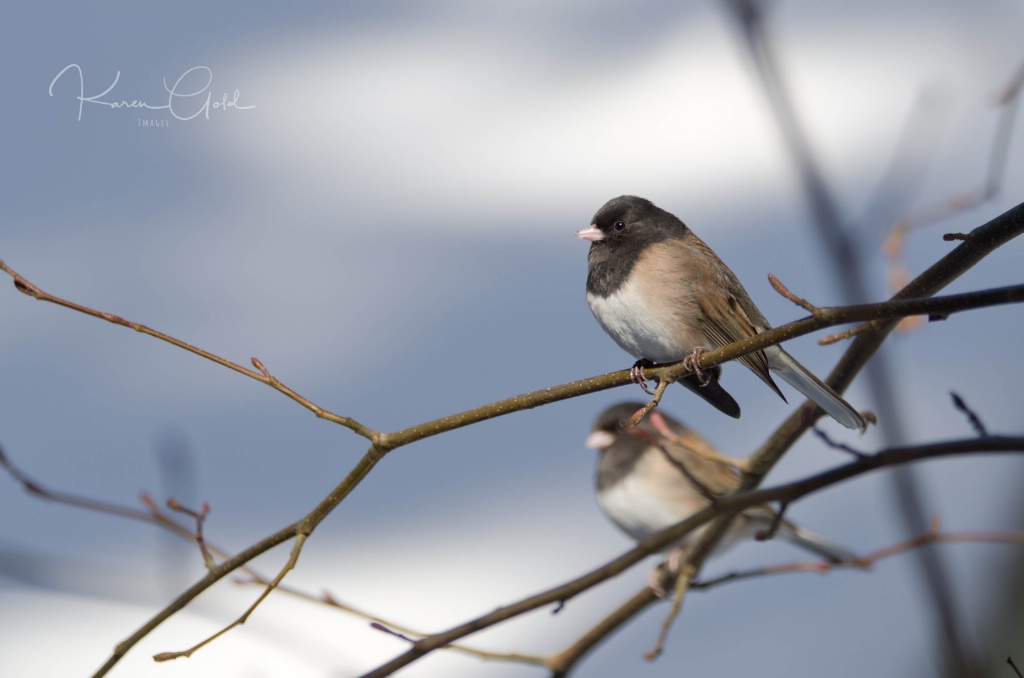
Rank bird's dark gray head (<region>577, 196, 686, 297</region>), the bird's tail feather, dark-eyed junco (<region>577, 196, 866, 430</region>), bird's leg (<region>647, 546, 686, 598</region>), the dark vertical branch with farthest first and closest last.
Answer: bird's leg (<region>647, 546, 686, 598</region>) < bird's dark gray head (<region>577, 196, 686, 297</region>) < dark-eyed junco (<region>577, 196, 866, 430</region>) < the bird's tail feather < the dark vertical branch

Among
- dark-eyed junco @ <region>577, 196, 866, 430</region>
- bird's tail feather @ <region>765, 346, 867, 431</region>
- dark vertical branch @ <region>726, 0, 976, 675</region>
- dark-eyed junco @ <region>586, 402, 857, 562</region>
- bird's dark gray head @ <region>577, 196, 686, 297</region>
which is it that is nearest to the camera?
dark vertical branch @ <region>726, 0, 976, 675</region>

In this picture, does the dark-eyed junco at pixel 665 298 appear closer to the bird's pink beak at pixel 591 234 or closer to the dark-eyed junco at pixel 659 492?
the bird's pink beak at pixel 591 234

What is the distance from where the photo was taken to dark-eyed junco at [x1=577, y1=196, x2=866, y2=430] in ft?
6.59

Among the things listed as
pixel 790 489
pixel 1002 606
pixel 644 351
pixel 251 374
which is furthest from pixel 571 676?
pixel 1002 606

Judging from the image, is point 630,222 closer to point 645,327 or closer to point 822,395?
point 645,327

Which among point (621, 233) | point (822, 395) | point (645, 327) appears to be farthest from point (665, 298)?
point (822, 395)

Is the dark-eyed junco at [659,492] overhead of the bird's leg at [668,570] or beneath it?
overhead

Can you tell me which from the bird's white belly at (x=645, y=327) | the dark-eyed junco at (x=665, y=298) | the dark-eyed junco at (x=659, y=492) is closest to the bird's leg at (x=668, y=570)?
the dark-eyed junco at (x=659, y=492)

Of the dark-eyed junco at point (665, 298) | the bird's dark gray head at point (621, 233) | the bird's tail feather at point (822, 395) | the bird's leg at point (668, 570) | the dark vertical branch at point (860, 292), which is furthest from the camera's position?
the bird's leg at point (668, 570)

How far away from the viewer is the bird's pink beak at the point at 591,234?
2220 mm

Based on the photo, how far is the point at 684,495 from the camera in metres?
3.06

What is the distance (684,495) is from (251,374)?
2.04 meters

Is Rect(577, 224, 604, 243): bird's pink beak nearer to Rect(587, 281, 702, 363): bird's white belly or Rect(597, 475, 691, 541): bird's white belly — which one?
Rect(587, 281, 702, 363): bird's white belly

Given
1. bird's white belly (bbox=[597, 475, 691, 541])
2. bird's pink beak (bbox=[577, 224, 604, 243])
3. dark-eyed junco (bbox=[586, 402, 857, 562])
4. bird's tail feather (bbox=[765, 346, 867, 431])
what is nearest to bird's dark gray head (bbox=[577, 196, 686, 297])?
bird's pink beak (bbox=[577, 224, 604, 243])
